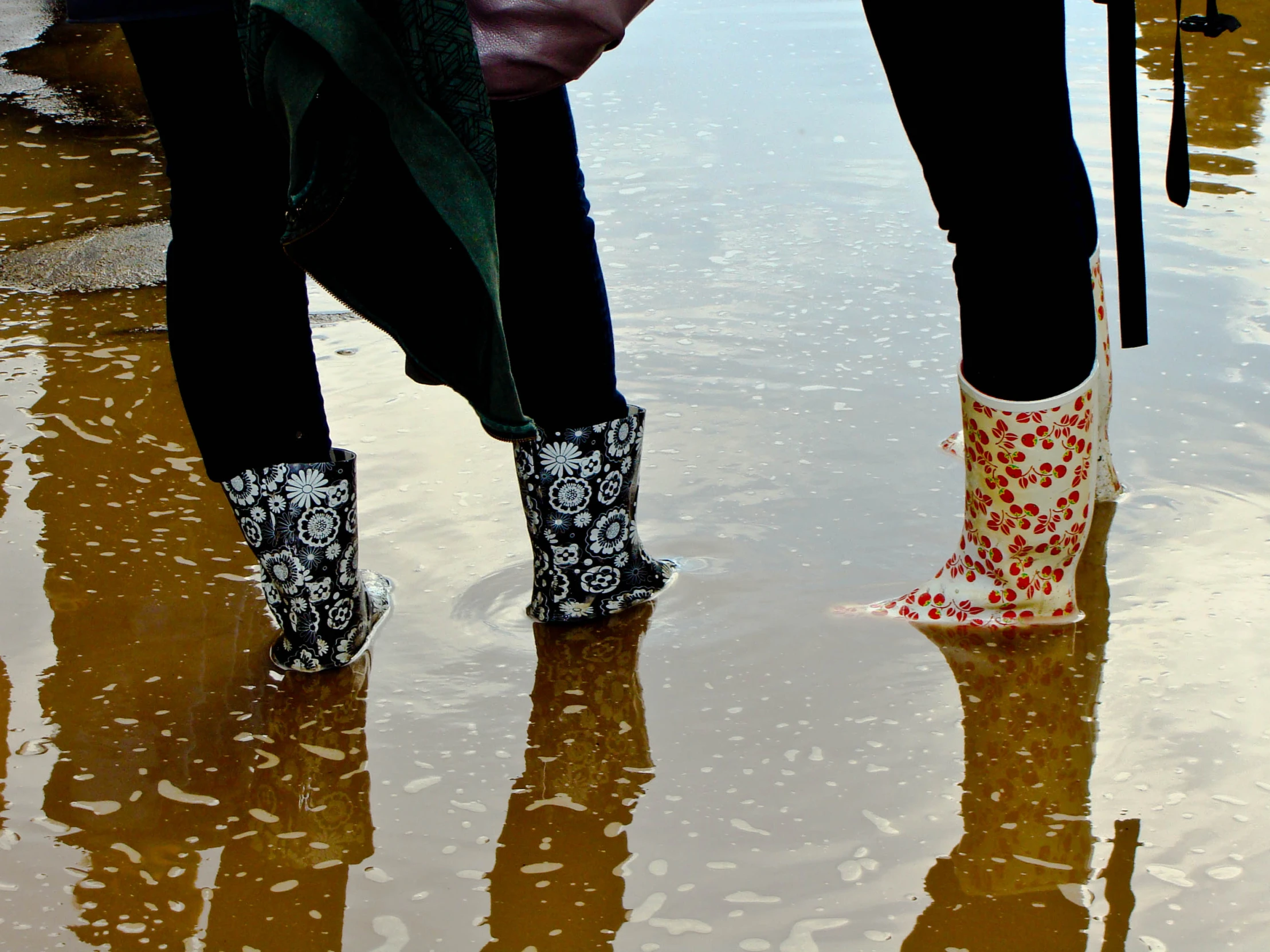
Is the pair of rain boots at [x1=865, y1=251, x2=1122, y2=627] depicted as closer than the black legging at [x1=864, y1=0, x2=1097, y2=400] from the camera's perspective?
No

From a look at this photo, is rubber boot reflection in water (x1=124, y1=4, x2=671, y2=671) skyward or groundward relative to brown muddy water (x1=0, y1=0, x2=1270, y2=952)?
skyward

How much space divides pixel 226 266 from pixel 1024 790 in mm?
869


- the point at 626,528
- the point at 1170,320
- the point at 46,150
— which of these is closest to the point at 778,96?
the point at 1170,320

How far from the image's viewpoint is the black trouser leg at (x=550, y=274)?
1.29 meters

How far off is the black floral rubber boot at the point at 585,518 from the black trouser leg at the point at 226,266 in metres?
0.23

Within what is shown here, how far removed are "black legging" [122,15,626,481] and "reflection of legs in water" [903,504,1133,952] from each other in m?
0.48

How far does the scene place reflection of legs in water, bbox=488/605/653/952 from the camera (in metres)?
1.06

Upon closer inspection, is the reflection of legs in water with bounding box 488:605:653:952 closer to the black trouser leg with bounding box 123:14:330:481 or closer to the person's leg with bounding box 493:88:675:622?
the person's leg with bounding box 493:88:675:622

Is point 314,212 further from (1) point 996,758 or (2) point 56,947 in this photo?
(1) point 996,758

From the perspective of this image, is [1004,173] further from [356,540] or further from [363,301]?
[356,540]

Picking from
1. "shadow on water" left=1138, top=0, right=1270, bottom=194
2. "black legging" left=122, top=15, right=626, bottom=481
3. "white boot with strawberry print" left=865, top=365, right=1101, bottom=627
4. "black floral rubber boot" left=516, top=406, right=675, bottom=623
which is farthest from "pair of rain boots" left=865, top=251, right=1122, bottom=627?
"shadow on water" left=1138, top=0, right=1270, bottom=194

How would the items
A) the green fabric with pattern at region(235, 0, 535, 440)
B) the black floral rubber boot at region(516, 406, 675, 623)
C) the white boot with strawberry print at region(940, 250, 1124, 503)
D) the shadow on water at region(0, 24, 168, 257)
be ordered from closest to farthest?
the green fabric with pattern at region(235, 0, 535, 440), the black floral rubber boot at region(516, 406, 675, 623), the white boot with strawberry print at region(940, 250, 1124, 503), the shadow on water at region(0, 24, 168, 257)

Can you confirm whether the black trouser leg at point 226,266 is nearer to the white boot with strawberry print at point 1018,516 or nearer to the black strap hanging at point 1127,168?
the white boot with strawberry print at point 1018,516

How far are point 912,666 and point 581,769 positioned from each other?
0.36m
